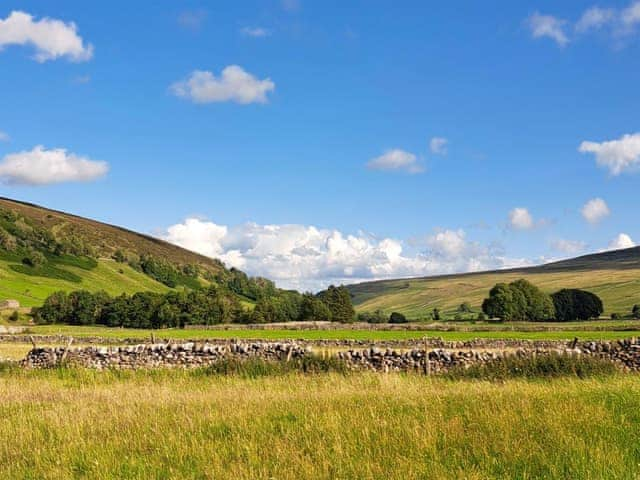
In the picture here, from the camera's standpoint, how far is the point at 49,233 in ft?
627

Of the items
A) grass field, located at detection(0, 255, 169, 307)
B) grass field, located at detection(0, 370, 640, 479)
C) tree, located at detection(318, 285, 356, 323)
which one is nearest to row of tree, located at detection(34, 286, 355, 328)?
tree, located at detection(318, 285, 356, 323)

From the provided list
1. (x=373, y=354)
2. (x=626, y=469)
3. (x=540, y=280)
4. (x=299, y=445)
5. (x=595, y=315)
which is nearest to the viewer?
(x=626, y=469)

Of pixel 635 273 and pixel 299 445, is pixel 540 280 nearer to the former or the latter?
pixel 635 273

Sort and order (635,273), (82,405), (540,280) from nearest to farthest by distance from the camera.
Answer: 1. (82,405)
2. (635,273)
3. (540,280)

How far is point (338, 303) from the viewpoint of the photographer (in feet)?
374

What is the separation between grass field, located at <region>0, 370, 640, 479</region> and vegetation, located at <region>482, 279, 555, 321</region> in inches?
3921

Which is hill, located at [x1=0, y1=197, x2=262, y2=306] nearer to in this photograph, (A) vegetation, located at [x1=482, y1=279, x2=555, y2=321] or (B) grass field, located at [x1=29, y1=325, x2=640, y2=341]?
(B) grass field, located at [x1=29, y1=325, x2=640, y2=341]

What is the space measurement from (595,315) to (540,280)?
7838 centimetres

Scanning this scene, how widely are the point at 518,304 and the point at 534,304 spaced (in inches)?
181

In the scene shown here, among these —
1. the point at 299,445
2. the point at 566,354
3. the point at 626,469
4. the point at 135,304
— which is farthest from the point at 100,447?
the point at 135,304

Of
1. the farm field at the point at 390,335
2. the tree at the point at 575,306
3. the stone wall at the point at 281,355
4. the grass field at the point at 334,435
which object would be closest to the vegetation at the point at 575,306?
the tree at the point at 575,306

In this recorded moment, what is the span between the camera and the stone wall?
23750 millimetres

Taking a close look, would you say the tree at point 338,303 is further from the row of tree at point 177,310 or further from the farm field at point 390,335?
the farm field at point 390,335

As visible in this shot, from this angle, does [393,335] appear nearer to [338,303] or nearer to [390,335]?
[390,335]
